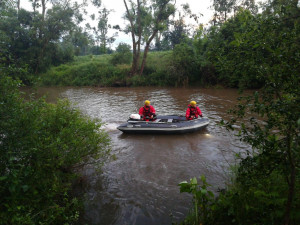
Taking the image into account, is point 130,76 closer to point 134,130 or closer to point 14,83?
point 134,130

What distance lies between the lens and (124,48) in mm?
27094

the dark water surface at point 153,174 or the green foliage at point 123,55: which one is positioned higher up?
the green foliage at point 123,55

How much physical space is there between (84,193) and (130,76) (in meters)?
20.2

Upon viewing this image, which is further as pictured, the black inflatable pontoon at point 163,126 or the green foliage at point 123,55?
the green foliage at point 123,55

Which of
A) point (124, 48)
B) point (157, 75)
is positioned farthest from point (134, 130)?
point (124, 48)

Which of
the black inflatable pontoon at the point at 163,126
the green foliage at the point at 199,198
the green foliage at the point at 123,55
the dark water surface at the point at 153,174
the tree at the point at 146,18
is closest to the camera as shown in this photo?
the green foliage at the point at 199,198

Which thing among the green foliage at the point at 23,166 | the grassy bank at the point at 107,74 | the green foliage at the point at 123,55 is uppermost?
the green foliage at the point at 123,55

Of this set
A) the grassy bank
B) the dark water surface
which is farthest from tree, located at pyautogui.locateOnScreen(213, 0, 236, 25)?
the dark water surface

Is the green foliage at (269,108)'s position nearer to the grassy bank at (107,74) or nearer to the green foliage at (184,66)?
the green foliage at (184,66)

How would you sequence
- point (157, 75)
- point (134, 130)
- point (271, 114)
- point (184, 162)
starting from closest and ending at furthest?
point (271, 114) < point (184, 162) < point (134, 130) < point (157, 75)

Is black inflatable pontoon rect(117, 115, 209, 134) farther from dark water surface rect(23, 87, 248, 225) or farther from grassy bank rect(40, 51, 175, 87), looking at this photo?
grassy bank rect(40, 51, 175, 87)

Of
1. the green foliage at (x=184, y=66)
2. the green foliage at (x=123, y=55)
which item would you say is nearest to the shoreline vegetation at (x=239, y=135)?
the green foliage at (x=184, y=66)

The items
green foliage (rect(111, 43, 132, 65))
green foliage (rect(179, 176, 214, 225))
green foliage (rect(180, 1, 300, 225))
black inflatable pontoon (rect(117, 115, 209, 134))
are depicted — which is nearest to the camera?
green foliage (rect(180, 1, 300, 225))

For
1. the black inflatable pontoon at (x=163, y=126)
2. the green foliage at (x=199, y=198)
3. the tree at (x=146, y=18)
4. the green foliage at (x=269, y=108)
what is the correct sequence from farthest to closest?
the tree at (x=146, y=18) < the black inflatable pontoon at (x=163, y=126) < the green foliage at (x=199, y=198) < the green foliage at (x=269, y=108)
